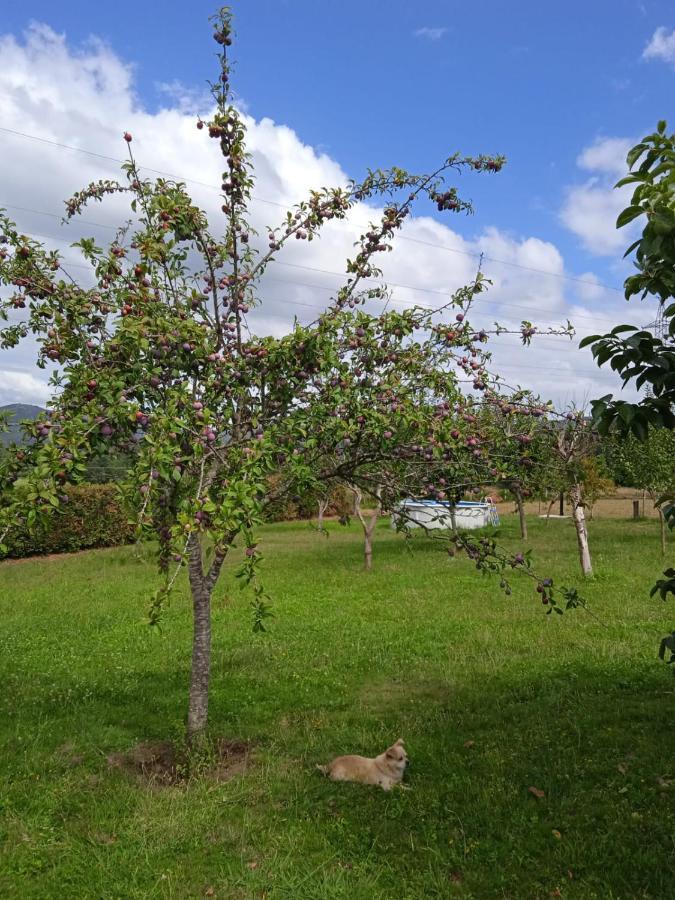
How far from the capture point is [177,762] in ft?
21.8

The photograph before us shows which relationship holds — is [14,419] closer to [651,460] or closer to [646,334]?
[646,334]

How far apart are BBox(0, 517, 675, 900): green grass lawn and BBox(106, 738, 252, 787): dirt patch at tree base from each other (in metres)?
0.15

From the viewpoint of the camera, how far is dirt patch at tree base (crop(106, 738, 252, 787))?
6.29 metres

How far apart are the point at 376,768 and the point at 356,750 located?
2.84ft

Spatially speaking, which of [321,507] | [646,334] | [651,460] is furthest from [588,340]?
[321,507]

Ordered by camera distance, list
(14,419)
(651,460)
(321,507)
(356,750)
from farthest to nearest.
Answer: (321,507) < (651,460) < (356,750) < (14,419)

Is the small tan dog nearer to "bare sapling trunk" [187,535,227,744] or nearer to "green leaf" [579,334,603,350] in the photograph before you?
"bare sapling trunk" [187,535,227,744]

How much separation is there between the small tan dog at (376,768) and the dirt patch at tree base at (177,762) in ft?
3.44

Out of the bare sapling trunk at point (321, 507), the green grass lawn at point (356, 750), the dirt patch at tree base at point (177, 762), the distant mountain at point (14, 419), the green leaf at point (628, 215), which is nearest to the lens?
the green leaf at point (628, 215)

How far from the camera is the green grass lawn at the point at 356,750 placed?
4.75m

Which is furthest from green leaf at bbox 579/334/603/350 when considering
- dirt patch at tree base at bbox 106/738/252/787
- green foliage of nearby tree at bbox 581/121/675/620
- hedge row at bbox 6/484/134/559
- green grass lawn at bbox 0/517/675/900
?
hedge row at bbox 6/484/134/559

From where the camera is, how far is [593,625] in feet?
38.2

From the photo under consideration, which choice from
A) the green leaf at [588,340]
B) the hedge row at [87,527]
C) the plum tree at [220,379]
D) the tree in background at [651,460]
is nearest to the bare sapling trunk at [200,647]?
the plum tree at [220,379]

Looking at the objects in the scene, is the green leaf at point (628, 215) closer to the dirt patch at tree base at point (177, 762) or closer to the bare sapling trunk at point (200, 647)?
the bare sapling trunk at point (200, 647)
